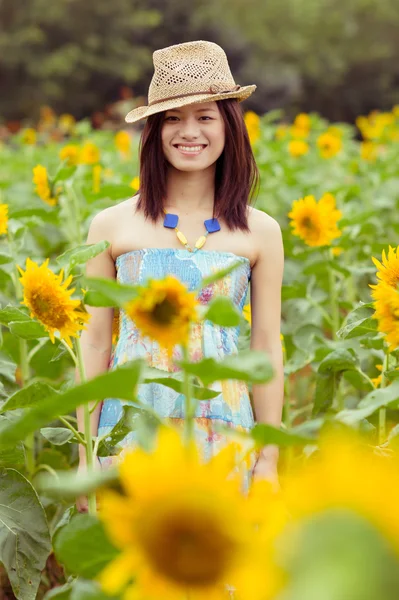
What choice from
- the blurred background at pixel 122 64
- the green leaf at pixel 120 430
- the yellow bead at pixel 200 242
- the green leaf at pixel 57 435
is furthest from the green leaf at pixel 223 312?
the blurred background at pixel 122 64

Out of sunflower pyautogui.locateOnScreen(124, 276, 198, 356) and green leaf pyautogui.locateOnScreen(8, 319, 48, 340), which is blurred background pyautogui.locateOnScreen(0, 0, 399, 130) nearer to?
green leaf pyautogui.locateOnScreen(8, 319, 48, 340)

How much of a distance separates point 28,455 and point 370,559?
198 cm

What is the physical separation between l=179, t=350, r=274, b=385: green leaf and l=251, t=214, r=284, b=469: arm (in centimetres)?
101

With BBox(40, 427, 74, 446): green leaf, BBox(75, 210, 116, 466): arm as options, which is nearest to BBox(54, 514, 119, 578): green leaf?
BBox(40, 427, 74, 446): green leaf

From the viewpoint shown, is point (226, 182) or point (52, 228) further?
point (52, 228)

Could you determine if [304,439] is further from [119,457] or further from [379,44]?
[379,44]

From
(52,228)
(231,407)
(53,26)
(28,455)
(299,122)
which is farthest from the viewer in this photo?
(53,26)

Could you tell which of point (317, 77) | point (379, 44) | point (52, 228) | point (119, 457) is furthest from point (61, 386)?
point (379, 44)

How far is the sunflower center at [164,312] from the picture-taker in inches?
35.5

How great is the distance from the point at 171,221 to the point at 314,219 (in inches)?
23.4

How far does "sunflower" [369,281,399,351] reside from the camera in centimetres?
111

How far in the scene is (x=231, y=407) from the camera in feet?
5.87

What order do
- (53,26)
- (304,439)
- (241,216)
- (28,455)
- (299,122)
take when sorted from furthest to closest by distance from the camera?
(53,26)
(299,122)
(28,455)
(241,216)
(304,439)

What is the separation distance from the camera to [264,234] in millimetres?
1938
